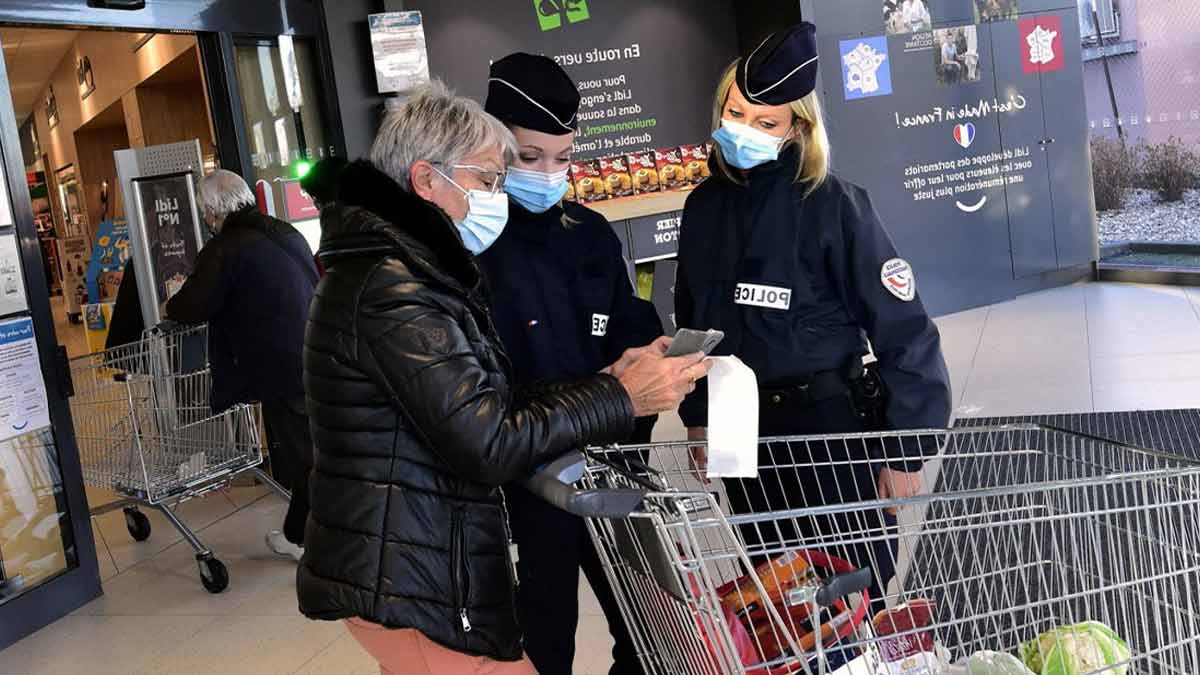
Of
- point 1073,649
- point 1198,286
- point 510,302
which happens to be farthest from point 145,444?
point 1198,286

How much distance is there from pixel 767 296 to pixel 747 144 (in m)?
0.32

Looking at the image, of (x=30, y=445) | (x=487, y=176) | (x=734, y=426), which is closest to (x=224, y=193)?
(x=30, y=445)

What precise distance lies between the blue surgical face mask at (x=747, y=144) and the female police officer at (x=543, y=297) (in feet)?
1.06

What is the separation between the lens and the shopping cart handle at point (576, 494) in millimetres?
1485

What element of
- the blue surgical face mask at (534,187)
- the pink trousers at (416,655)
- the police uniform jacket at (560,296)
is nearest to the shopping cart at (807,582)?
the pink trousers at (416,655)

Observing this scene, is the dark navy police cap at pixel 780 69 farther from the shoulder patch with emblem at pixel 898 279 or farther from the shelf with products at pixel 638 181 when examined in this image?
the shelf with products at pixel 638 181

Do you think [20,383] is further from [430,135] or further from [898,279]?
[898,279]

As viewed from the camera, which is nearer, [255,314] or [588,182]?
[255,314]

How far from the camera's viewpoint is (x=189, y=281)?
451 cm

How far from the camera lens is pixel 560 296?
2.37m

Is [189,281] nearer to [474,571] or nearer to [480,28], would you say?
[474,571]

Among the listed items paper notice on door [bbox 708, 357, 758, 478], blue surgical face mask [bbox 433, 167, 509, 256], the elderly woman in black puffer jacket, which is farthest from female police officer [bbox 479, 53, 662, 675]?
paper notice on door [bbox 708, 357, 758, 478]

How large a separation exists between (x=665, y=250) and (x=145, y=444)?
420 centimetres

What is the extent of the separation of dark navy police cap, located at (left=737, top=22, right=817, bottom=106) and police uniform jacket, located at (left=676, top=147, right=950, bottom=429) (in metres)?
0.12
